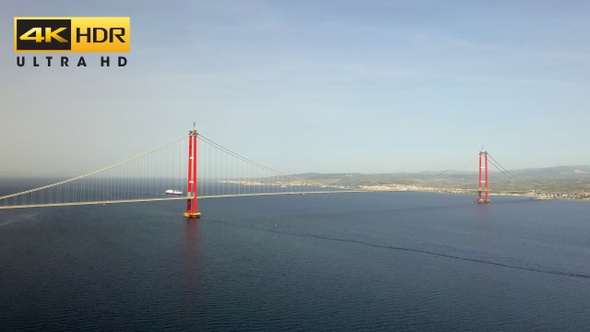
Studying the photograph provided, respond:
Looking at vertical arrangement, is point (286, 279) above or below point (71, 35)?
below

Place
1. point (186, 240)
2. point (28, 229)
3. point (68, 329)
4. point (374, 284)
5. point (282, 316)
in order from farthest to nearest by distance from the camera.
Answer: point (28, 229)
point (186, 240)
point (374, 284)
point (282, 316)
point (68, 329)

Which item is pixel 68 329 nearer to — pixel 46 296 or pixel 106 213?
pixel 46 296

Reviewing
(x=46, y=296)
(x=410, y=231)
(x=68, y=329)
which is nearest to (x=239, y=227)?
(x=410, y=231)

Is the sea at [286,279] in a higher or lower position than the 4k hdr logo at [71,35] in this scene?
lower

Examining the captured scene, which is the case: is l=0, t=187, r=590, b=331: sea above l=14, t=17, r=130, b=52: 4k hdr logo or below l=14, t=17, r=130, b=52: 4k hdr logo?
below
